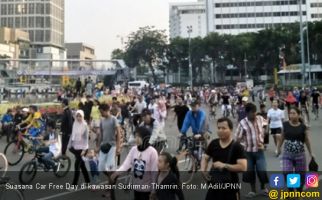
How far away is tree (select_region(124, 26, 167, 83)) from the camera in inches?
3420

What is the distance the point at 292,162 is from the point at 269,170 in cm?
358

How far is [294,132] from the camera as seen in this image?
7566 mm

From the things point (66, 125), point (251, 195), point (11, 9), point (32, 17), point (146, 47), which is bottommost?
point (251, 195)

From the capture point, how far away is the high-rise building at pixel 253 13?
426 feet

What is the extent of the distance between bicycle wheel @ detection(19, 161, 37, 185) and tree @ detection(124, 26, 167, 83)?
77.3 meters

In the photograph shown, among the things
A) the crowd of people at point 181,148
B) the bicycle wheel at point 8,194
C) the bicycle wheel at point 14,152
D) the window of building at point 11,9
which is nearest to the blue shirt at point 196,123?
the crowd of people at point 181,148

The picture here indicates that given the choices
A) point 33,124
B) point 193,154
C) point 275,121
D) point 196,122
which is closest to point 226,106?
point 275,121

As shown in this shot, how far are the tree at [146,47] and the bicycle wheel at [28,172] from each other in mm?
77313

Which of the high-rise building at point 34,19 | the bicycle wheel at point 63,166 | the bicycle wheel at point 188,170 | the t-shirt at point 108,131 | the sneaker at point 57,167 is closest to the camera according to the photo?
the t-shirt at point 108,131

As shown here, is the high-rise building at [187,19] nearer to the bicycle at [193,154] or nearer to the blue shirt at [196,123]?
the blue shirt at [196,123]

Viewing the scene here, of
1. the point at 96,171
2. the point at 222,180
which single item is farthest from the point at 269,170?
the point at 222,180

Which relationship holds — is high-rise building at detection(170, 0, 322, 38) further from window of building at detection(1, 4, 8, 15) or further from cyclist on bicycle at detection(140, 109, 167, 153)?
cyclist on bicycle at detection(140, 109, 167, 153)

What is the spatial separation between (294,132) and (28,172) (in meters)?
5.71

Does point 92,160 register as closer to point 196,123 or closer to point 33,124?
point 196,123
